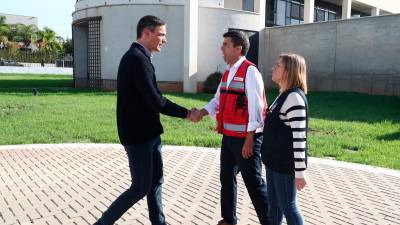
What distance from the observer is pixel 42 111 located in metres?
13.1

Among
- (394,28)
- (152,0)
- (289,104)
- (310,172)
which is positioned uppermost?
(152,0)

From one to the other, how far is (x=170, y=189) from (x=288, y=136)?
2755mm

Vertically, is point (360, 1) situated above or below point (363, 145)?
above

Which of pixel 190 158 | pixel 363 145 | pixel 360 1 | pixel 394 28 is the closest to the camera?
pixel 190 158

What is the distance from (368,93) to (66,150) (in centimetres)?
1517

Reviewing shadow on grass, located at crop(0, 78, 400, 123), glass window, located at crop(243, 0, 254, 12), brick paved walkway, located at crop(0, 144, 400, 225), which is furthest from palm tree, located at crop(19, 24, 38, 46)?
brick paved walkway, located at crop(0, 144, 400, 225)

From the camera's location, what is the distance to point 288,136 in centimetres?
313

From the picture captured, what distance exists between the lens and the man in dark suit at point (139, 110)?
3359mm

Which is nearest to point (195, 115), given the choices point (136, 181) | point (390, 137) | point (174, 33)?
point (136, 181)

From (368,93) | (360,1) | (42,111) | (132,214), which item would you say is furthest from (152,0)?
(360,1)

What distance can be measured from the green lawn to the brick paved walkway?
0.91 m

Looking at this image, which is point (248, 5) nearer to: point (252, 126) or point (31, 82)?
point (31, 82)

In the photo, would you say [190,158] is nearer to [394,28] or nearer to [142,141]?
[142,141]

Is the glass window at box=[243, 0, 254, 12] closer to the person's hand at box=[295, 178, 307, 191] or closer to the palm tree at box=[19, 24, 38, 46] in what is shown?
the person's hand at box=[295, 178, 307, 191]
